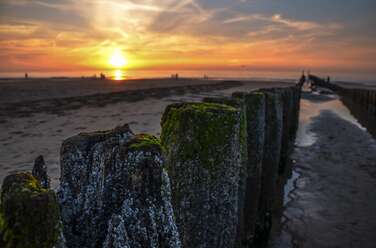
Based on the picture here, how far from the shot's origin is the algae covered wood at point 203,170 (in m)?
3.09

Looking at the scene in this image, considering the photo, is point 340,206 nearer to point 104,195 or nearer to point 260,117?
point 260,117

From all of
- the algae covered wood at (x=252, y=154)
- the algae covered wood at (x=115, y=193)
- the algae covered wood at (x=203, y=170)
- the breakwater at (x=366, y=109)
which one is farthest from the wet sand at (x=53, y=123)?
the breakwater at (x=366, y=109)

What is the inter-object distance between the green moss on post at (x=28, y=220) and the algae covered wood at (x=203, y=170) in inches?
72.0

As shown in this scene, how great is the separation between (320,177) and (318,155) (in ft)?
9.44

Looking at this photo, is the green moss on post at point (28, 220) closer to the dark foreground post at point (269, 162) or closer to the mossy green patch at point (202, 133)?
the mossy green patch at point (202, 133)

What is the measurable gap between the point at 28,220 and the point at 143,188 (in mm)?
587

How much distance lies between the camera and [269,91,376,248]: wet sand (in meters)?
6.50

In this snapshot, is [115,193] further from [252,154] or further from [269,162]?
[269,162]

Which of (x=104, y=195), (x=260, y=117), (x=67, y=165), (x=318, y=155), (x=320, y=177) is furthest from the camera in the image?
(x=318, y=155)

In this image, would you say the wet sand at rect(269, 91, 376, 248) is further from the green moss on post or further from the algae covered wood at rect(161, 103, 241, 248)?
the green moss on post

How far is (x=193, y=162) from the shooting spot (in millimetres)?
3092

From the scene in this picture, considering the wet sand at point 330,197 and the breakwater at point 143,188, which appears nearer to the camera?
the breakwater at point 143,188

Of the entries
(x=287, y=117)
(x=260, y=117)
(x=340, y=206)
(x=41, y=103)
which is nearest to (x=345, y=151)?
(x=287, y=117)

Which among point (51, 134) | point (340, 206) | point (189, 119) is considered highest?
point (189, 119)
